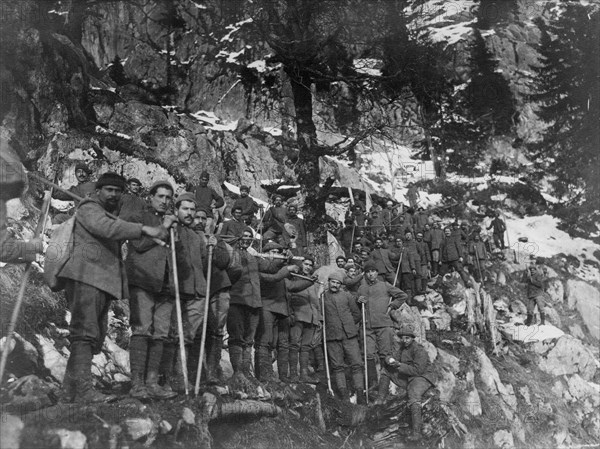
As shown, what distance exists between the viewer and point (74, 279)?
504cm

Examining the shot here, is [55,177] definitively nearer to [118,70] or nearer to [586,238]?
[118,70]

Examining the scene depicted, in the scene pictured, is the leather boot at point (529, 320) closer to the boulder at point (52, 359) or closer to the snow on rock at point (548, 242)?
the snow on rock at point (548, 242)

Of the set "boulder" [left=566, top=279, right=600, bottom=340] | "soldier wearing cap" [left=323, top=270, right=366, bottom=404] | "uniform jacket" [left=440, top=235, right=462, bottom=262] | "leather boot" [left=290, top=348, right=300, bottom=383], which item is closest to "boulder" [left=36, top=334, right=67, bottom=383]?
"leather boot" [left=290, top=348, right=300, bottom=383]

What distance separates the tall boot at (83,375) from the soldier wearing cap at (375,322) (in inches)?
195

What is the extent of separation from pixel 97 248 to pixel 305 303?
406 cm

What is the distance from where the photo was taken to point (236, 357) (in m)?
7.18

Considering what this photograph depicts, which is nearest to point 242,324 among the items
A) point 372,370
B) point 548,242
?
point 372,370

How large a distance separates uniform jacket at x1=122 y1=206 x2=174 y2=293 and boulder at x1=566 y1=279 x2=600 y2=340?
17.5 m

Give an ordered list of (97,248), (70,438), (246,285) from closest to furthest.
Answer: (70,438) → (97,248) → (246,285)

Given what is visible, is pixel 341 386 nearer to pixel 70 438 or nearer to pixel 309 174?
pixel 70 438

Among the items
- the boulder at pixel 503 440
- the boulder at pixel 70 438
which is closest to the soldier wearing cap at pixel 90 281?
the boulder at pixel 70 438

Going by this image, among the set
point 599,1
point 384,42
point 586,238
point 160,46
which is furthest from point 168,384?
point 599,1

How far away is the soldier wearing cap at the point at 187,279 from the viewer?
235 inches

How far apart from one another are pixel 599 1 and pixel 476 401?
69.0ft
